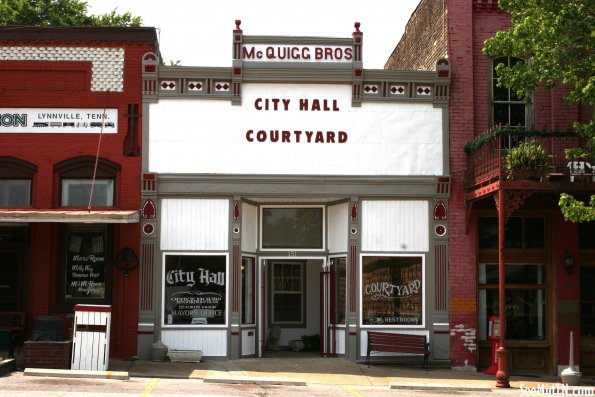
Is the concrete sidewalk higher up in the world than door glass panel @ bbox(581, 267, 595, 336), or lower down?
lower down

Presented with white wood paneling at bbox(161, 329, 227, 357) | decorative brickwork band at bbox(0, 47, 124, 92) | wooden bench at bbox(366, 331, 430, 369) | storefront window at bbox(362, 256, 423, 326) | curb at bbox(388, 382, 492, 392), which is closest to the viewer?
curb at bbox(388, 382, 492, 392)

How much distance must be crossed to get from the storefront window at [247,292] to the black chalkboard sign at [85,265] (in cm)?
306

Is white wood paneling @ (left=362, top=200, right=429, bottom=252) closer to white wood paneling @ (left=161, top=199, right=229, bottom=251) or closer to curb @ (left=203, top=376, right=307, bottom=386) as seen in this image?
white wood paneling @ (left=161, top=199, right=229, bottom=251)

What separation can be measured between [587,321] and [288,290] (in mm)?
7216

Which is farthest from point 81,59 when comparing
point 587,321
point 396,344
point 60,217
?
point 587,321

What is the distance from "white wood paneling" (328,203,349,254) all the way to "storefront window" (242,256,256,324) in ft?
6.28

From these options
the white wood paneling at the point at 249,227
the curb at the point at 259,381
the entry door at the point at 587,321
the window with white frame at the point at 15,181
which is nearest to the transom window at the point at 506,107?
the entry door at the point at 587,321

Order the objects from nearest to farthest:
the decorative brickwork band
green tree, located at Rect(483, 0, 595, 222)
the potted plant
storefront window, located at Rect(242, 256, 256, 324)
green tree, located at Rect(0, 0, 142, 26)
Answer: green tree, located at Rect(483, 0, 595, 222) → the potted plant → the decorative brickwork band → storefront window, located at Rect(242, 256, 256, 324) → green tree, located at Rect(0, 0, 142, 26)

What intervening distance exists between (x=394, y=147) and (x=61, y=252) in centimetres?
766

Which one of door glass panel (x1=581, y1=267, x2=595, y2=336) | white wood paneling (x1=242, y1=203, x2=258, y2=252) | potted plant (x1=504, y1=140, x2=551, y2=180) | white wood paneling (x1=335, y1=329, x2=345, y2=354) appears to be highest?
potted plant (x1=504, y1=140, x2=551, y2=180)

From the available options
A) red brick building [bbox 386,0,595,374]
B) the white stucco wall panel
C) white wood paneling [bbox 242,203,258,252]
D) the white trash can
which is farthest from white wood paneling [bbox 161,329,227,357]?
red brick building [bbox 386,0,595,374]

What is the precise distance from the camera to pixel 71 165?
65.3ft

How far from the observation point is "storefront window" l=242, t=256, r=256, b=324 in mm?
20312

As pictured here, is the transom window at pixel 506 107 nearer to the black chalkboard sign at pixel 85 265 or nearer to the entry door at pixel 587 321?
the entry door at pixel 587 321
